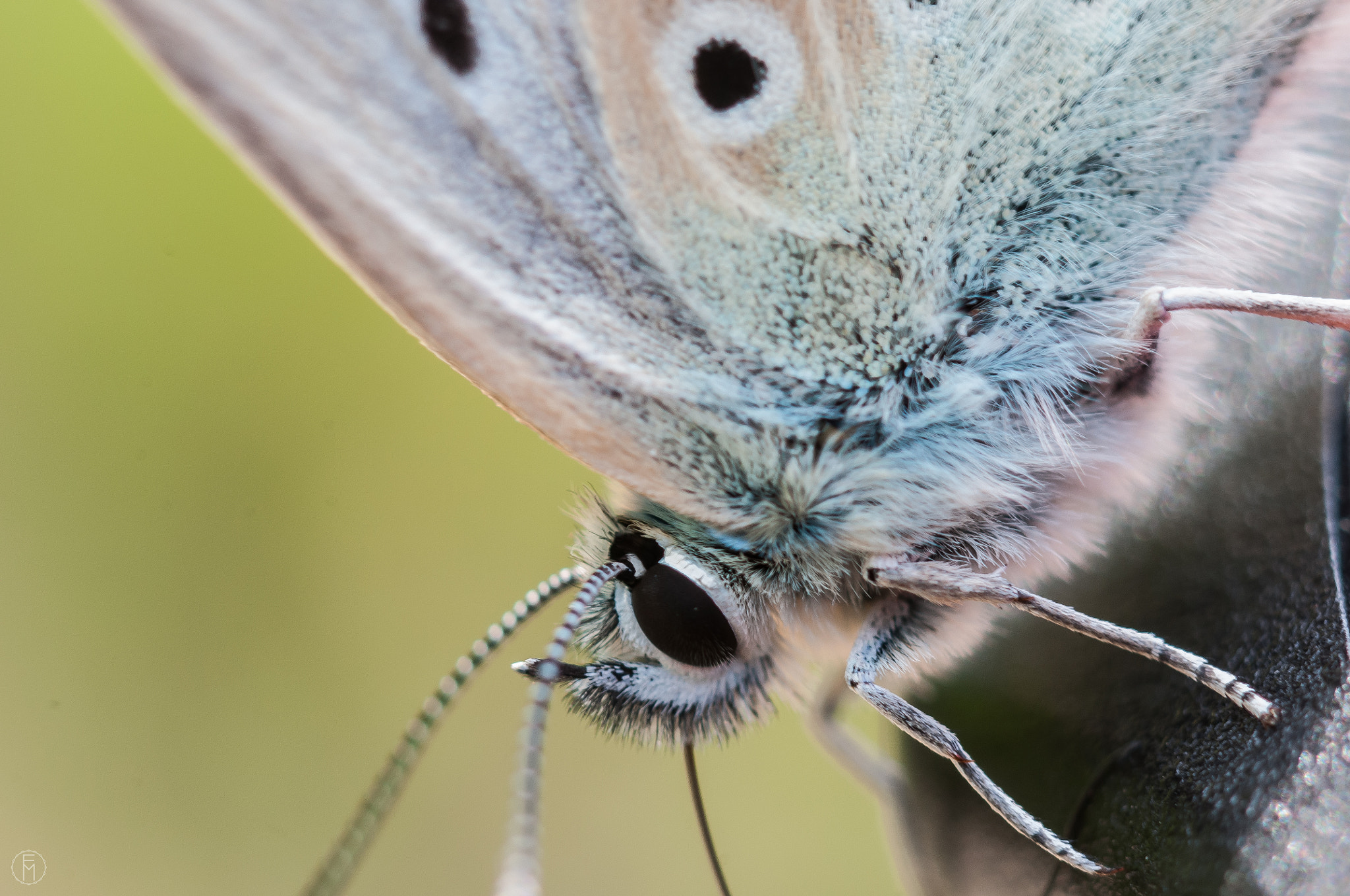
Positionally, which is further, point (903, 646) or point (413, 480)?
point (413, 480)

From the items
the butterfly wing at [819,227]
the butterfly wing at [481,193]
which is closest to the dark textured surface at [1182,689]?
the butterfly wing at [819,227]

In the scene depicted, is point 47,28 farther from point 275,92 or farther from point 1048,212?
point 1048,212

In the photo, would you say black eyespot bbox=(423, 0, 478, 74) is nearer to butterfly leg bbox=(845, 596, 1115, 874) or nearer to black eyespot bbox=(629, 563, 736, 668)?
black eyespot bbox=(629, 563, 736, 668)

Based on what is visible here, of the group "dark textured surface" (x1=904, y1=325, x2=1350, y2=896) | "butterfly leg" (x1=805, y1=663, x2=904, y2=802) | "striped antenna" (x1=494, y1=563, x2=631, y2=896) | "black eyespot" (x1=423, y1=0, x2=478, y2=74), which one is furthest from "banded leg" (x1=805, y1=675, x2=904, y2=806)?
"black eyespot" (x1=423, y1=0, x2=478, y2=74)

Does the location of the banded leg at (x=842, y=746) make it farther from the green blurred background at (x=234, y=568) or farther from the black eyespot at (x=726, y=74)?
the black eyespot at (x=726, y=74)

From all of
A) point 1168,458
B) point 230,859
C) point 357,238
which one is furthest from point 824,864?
point 357,238

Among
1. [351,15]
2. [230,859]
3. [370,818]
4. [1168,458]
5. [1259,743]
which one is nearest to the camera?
[1259,743]
